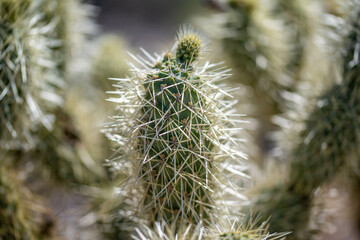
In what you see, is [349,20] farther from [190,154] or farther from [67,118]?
[67,118]

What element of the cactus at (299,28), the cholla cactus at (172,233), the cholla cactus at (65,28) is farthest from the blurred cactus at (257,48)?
the cholla cactus at (172,233)

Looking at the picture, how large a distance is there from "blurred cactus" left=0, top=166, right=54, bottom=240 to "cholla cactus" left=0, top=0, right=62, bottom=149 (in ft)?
0.49

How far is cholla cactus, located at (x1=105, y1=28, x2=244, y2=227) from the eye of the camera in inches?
39.2

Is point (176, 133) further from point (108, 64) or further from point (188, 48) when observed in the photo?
point (108, 64)

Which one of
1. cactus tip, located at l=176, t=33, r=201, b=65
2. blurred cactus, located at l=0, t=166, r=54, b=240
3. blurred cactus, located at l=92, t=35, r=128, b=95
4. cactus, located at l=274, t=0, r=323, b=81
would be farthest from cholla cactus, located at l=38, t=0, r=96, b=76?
cactus, located at l=274, t=0, r=323, b=81

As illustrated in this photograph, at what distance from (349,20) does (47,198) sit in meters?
1.47

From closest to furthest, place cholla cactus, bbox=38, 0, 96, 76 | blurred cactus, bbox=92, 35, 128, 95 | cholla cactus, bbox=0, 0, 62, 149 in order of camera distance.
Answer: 1. cholla cactus, bbox=0, 0, 62, 149
2. cholla cactus, bbox=38, 0, 96, 76
3. blurred cactus, bbox=92, 35, 128, 95

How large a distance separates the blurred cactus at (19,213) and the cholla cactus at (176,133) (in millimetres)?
544

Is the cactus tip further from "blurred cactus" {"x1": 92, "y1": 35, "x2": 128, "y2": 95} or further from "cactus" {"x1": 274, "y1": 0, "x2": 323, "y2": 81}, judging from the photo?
"cactus" {"x1": 274, "y1": 0, "x2": 323, "y2": 81}

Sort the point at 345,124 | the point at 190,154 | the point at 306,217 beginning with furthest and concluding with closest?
the point at 306,217 < the point at 345,124 < the point at 190,154

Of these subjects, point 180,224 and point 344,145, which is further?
point 344,145

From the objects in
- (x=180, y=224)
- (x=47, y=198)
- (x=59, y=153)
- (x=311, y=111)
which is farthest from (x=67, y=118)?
(x=311, y=111)

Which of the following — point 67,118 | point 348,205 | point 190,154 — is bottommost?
point 348,205

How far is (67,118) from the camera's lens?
1.74m
